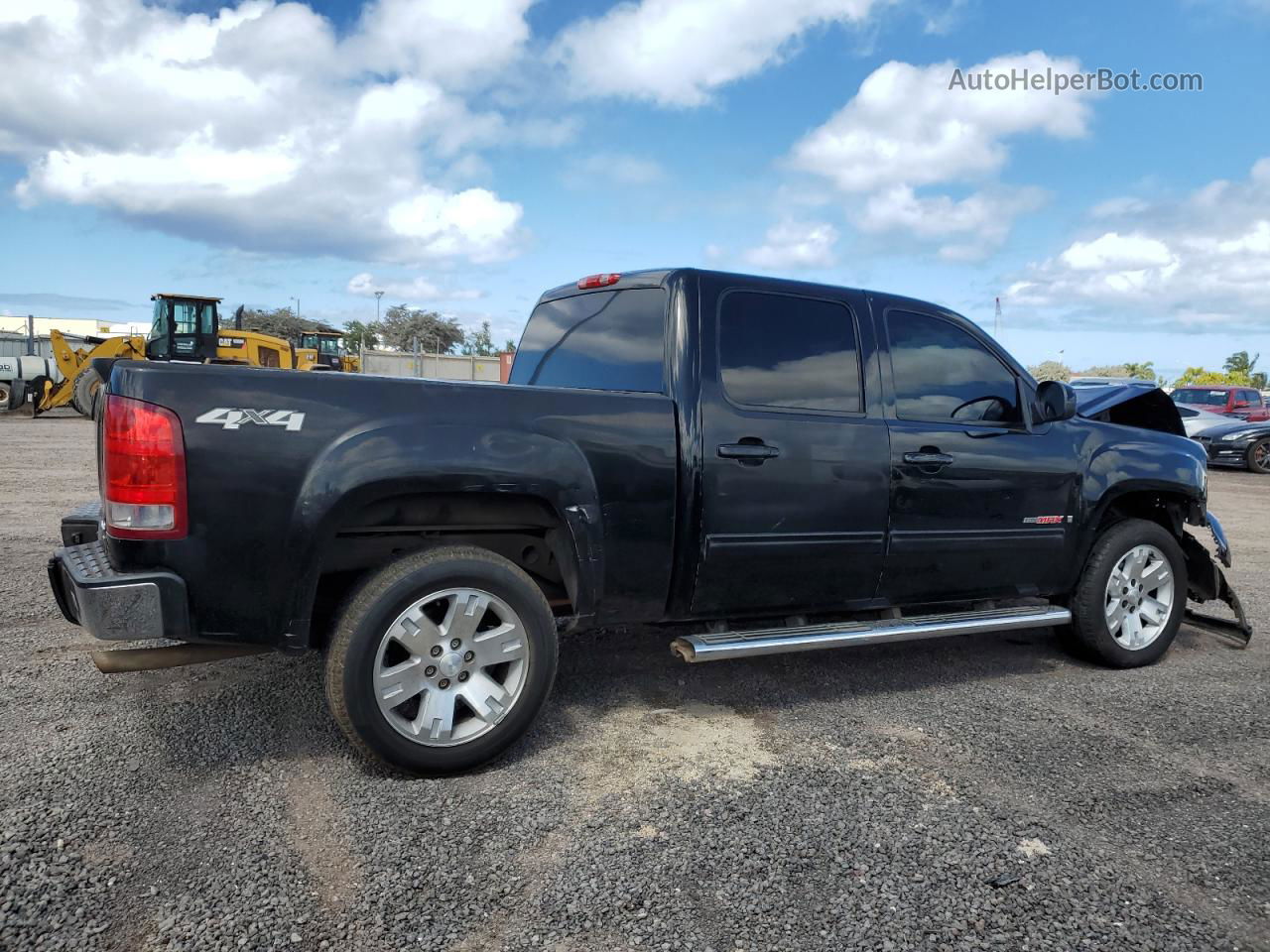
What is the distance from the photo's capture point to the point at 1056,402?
14.9ft

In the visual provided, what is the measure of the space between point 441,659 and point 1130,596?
12.3ft

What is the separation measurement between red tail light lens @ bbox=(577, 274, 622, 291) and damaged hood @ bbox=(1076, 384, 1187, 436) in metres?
2.70

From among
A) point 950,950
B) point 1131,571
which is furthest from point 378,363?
point 950,950

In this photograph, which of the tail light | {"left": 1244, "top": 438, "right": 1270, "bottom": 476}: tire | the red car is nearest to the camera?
the tail light

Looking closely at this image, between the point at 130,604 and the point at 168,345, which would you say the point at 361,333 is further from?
the point at 130,604

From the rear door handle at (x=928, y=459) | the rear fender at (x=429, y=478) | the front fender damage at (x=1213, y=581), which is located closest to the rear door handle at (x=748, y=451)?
the rear fender at (x=429, y=478)

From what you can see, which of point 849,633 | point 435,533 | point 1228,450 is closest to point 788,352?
point 849,633

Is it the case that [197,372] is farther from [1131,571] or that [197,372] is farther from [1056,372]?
[1056,372]

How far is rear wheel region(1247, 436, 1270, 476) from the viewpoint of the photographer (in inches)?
707

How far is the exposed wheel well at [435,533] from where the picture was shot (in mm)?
3273

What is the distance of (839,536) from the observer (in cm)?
394

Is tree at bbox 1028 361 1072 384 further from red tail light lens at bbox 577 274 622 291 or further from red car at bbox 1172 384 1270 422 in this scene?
red tail light lens at bbox 577 274 622 291

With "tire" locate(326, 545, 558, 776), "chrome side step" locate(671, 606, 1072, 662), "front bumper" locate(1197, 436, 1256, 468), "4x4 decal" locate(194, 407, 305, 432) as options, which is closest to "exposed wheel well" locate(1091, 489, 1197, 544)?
"chrome side step" locate(671, 606, 1072, 662)

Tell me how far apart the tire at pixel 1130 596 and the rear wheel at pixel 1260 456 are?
15866mm
